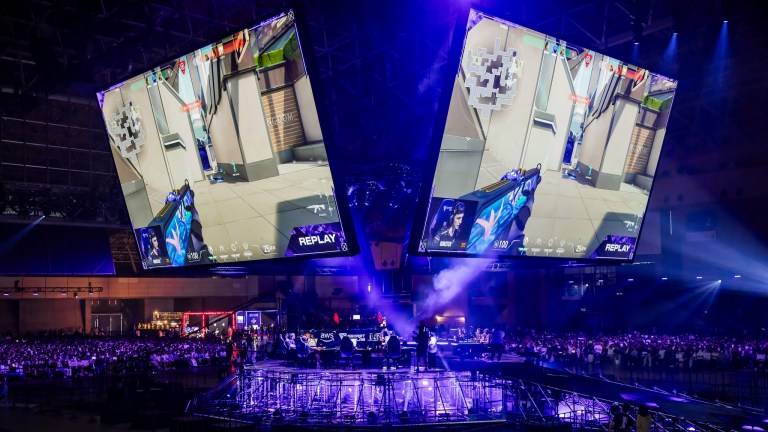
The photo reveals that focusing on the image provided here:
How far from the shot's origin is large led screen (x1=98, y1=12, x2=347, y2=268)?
1673cm

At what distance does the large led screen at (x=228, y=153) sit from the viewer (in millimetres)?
16734

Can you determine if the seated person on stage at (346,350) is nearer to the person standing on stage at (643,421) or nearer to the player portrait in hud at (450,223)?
the player portrait in hud at (450,223)

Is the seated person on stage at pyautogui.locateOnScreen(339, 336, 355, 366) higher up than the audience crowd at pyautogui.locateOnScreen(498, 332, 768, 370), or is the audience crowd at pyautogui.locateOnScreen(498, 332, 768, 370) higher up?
the seated person on stage at pyautogui.locateOnScreen(339, 336, 355, 366)

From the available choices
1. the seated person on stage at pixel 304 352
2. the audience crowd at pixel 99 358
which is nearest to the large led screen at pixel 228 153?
the seated person on stage at pixel 304 352

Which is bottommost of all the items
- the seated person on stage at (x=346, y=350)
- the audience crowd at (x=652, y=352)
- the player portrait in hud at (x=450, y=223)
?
the audience crowd at (x=652, y=352)

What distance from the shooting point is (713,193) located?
3550cm

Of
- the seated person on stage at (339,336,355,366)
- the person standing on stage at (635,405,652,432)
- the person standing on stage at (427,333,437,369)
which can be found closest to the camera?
the person standing on stage at (635,405,652,432)

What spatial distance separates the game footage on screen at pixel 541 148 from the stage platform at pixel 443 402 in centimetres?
A: 327

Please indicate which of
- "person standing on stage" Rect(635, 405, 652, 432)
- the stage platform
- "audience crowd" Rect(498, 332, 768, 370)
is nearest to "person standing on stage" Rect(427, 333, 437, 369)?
the stage platform

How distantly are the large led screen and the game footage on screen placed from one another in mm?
3155

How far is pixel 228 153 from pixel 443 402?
8.08 meters

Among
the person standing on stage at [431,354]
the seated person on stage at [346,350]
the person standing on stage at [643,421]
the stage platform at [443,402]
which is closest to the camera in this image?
the person standing on stage at [643,421]

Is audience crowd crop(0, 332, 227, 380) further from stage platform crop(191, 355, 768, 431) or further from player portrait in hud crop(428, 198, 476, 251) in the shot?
player portrait in hud crop(428, 198, 476, 251)

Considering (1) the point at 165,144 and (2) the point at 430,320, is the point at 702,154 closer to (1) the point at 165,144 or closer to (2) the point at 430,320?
(2) the point at 430,320
